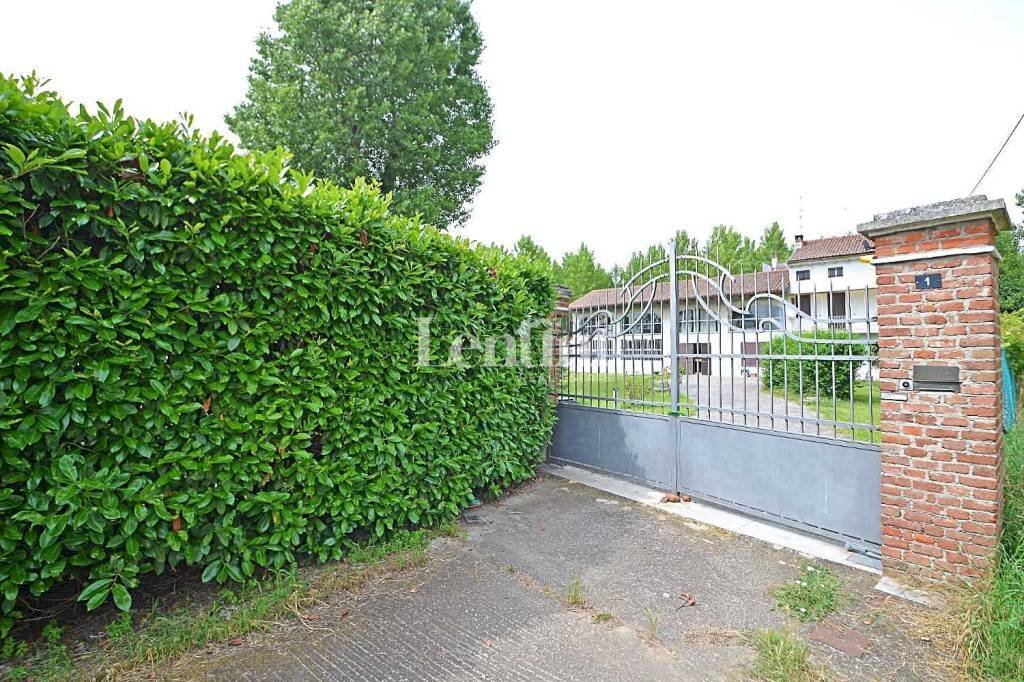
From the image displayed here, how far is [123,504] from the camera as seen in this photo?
239 centimetres

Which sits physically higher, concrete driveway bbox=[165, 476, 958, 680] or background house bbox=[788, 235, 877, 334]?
background house bbox=[788, 235, 877, 334]

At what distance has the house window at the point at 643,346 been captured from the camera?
5098 millimetres

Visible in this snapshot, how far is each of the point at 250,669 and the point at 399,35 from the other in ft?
39.0

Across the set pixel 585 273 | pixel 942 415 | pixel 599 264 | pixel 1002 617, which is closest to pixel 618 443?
pixel 942 415

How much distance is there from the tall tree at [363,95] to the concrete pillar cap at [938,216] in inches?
368

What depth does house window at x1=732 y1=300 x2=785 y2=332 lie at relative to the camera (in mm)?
4004

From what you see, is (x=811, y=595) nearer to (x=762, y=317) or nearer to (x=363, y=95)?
(x=762, y=317)

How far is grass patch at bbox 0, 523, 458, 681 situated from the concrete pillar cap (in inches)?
155

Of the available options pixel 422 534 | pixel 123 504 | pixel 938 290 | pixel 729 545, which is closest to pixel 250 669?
pixel 123 504

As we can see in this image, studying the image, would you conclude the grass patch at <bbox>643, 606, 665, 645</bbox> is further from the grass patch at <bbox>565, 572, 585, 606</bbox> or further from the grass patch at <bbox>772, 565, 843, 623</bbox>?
the grass patch at <bbox>772, 565, 843, 623</bbox>

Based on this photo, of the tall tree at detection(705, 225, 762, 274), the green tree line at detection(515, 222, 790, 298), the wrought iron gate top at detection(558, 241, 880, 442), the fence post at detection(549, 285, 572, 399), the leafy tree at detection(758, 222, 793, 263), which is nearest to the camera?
the wrought iron gate top at detection(558, 241, 880, 442)

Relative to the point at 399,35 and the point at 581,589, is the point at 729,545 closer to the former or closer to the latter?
the point at 581,589

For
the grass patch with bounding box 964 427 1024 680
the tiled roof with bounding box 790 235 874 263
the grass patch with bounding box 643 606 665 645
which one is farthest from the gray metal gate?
the tiled roof with bounding box 790 235 874 263

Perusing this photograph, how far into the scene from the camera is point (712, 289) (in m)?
4.78
